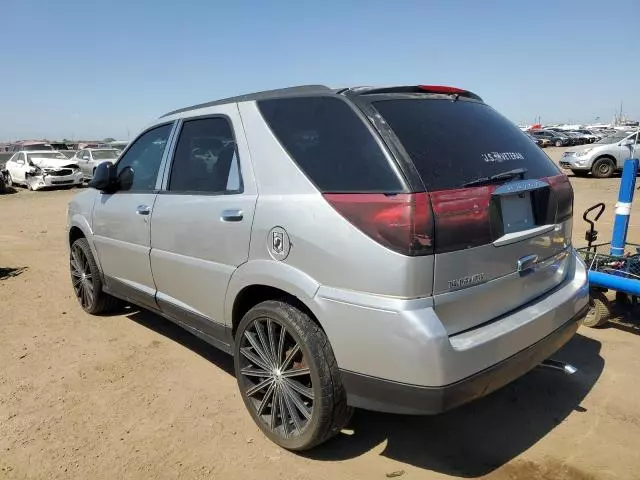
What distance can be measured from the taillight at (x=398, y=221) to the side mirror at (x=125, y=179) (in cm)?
253

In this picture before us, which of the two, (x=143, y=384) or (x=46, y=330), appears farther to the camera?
(x=46, y=330)

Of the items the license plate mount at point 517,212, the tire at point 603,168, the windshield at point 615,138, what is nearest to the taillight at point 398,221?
the license plate mount at point 517,212

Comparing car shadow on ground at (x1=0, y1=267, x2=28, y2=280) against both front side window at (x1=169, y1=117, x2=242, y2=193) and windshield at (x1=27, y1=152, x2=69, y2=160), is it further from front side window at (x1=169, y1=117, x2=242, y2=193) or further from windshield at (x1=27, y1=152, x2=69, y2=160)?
windshield at (x1=27, y1=152, x2=69, y2=160)

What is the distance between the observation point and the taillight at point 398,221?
212 centimetres

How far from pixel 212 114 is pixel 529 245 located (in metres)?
2.08

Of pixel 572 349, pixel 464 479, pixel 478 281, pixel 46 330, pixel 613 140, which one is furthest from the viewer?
pixel 613 140

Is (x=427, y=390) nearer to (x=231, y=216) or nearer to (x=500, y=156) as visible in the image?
(x=500, y=156)

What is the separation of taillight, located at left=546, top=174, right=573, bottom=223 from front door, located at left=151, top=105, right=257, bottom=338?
1.62 m

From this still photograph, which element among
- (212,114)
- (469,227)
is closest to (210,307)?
(212,114)

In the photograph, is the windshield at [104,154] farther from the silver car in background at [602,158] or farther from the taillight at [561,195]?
the taillight at [561,195]

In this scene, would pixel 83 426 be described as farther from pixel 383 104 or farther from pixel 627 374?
pixel 627 374

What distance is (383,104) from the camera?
8.28ft

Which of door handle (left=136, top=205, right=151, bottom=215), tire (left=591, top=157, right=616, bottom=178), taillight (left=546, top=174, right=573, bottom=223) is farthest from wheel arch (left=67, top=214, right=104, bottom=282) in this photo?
tire (left=591, top=157, right=616, bottom=178)

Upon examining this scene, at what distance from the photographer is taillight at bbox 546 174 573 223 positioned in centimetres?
276
